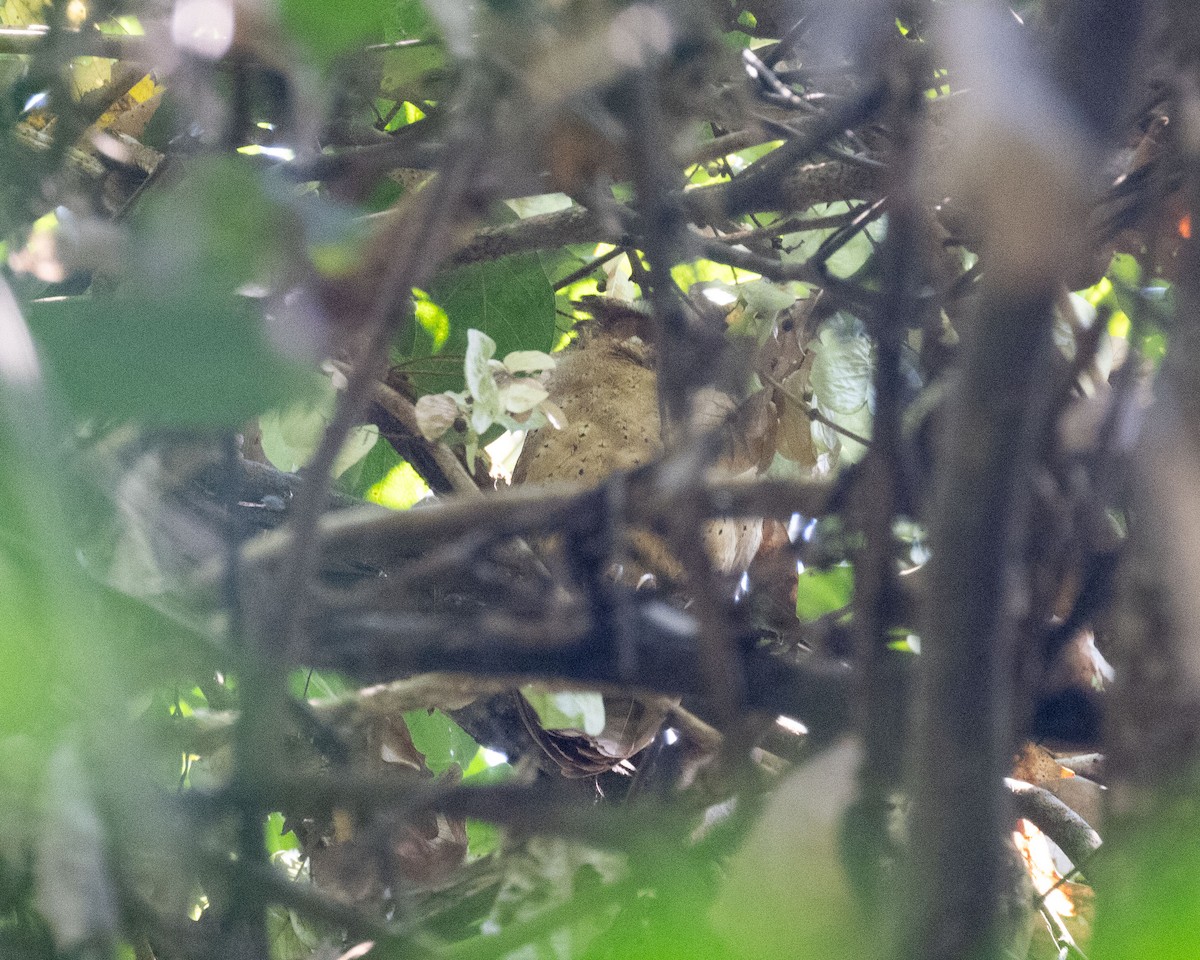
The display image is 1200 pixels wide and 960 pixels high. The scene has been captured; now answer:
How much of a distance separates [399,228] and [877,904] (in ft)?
1.06

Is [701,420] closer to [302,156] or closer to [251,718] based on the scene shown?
[302,156]

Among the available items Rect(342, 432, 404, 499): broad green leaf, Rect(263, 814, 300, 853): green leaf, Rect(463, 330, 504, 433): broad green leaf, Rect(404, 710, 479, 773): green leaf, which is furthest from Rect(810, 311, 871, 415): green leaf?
Rect(263, 814, 300, 853): green leaf

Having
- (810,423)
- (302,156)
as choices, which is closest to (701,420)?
(810,423)

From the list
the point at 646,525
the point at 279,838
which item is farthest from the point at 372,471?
the point at 646,525

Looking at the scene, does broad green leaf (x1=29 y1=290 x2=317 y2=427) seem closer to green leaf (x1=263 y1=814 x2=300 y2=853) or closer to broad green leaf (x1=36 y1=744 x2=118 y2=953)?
broad green leaf (x1=36 y1=744 x2=118 y2=953)

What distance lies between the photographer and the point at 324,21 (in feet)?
1.28

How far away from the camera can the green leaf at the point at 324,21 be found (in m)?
0.39

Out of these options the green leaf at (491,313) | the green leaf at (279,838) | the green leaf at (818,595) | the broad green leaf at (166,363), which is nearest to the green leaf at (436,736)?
the green leaf at (279,838)

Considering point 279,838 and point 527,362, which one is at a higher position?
point 527,362

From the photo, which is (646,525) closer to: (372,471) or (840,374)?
(840,374)

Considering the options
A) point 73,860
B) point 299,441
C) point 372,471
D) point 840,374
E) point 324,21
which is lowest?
point 372,471

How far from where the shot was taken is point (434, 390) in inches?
56.5

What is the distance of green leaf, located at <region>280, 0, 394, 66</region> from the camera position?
390mm

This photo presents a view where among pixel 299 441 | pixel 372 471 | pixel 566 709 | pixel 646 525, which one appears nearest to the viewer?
pixel 646 525
